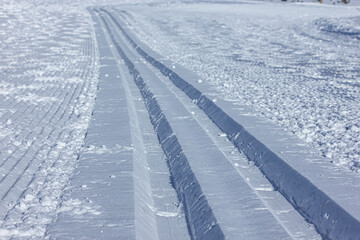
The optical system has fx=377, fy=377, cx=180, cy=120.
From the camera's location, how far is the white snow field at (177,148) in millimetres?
3445

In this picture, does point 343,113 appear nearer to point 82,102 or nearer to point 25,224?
point 82,102

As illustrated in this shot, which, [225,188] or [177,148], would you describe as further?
[177,148]

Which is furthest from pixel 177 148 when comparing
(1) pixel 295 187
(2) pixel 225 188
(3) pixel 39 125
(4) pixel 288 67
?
(4) pixel 288 67

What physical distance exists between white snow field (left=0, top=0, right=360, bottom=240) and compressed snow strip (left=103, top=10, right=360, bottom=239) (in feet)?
0.05

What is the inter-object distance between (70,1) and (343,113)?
116 ft

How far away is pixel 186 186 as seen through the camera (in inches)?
162

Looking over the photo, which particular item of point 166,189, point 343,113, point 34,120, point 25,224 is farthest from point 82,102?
point 343,113

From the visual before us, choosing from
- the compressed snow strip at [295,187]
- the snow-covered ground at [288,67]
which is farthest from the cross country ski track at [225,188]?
the snow-covered ground at [288,67]

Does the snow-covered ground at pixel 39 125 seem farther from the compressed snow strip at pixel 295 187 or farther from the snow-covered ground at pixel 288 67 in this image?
the snow-covered ground at pixel 288 67

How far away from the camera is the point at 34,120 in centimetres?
591

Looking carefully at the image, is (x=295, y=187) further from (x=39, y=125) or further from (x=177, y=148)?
(x=39, y=125)

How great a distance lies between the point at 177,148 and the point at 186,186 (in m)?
0.99

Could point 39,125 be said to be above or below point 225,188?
above

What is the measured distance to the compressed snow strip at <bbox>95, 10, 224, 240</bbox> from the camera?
3.40 meters
